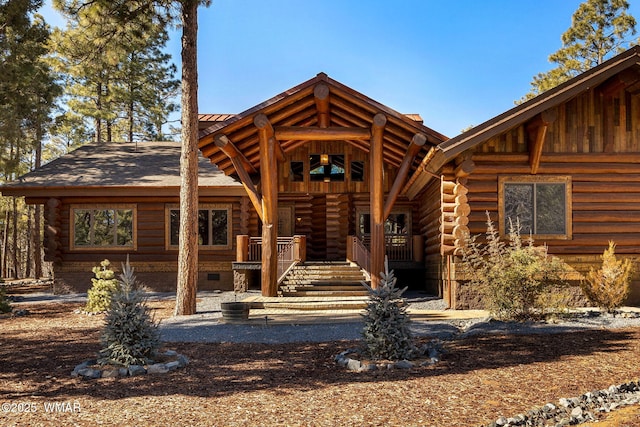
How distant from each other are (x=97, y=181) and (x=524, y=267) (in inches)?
650

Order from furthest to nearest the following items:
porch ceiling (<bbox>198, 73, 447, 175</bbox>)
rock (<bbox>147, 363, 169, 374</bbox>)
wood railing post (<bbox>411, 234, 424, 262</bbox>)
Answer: wood railing post (<bbox>411, 234, 424, 262</bbox>) → porch ceiling (<bbox>198, 73, 447, 175</bbox>) → rock (<bbox>147, 363, 169, 374</bbox>)

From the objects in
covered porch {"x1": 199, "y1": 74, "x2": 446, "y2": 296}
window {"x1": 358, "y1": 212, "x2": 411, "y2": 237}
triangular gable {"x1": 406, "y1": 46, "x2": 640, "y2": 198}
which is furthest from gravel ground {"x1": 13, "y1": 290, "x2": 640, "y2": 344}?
window {"x1": 358, "y1": 212, "x2": 411, "y2": 237}

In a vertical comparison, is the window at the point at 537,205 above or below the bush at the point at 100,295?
above

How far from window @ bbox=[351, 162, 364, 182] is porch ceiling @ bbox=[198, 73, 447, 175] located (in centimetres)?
413

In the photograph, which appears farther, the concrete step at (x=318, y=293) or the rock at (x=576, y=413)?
the concrete step at (x=318, y=293)

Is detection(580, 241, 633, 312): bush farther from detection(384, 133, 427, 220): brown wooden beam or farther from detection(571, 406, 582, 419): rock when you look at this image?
detection(571, 406, 582, 419): rock

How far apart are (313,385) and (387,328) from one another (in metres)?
1.57

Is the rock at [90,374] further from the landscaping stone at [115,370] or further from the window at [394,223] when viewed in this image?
the window at [394,223]

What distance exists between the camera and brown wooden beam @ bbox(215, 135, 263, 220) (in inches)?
625

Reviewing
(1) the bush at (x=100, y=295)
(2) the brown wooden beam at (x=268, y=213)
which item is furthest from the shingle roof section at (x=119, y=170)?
(1) the bush at (x=100, y=295)

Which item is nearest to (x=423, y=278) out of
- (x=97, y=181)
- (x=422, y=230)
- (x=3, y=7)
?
(x=422, y=230)

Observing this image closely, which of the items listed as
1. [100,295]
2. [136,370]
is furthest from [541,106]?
[100,295]

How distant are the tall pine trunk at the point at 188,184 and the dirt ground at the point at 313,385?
4.31 meters

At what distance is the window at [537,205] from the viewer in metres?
14.6
